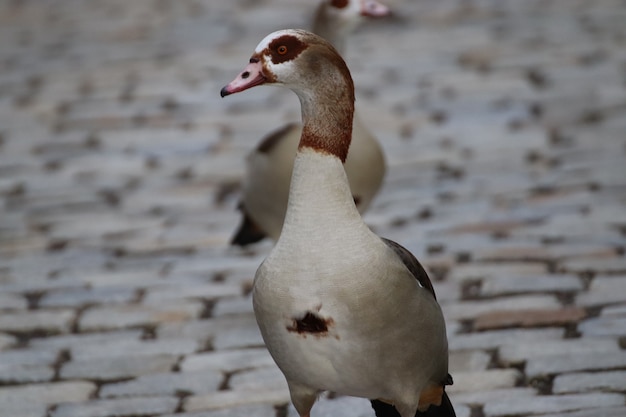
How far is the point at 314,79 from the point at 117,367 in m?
1.95

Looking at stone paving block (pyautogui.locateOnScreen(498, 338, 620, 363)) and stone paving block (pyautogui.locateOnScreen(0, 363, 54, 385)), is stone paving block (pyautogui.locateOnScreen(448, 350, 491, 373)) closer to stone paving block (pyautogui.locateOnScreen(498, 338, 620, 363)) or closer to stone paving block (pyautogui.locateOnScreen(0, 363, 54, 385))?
stone paving block (pyautogui.locateOnScreen(498, 338, 620, 363))

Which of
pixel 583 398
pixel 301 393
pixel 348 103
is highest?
pixel 348 103

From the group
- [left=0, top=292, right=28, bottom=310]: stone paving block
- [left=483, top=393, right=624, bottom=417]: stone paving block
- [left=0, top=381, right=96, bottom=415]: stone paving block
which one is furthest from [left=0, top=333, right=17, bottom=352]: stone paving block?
[left=483, top=393, right=624, bottom=417]: stone paving block

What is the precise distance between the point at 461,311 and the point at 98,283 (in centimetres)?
185

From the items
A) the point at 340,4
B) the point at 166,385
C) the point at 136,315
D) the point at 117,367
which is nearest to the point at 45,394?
the point at 117,367

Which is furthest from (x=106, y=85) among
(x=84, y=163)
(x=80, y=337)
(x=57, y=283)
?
(x=80, y=337)

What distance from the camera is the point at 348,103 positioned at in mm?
3148

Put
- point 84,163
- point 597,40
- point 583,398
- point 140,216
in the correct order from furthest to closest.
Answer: point 597,40 → point 84,163 → point 140,216 → point 583,398

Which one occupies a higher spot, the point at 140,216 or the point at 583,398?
the point at 583,398

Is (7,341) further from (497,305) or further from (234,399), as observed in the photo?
(497,305)

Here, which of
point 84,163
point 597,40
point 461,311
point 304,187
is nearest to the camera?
point 304,187

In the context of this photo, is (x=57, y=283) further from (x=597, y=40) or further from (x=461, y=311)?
(x=597, y=40)

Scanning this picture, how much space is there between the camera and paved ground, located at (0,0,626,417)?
4395 mm

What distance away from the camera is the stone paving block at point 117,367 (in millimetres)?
4523
